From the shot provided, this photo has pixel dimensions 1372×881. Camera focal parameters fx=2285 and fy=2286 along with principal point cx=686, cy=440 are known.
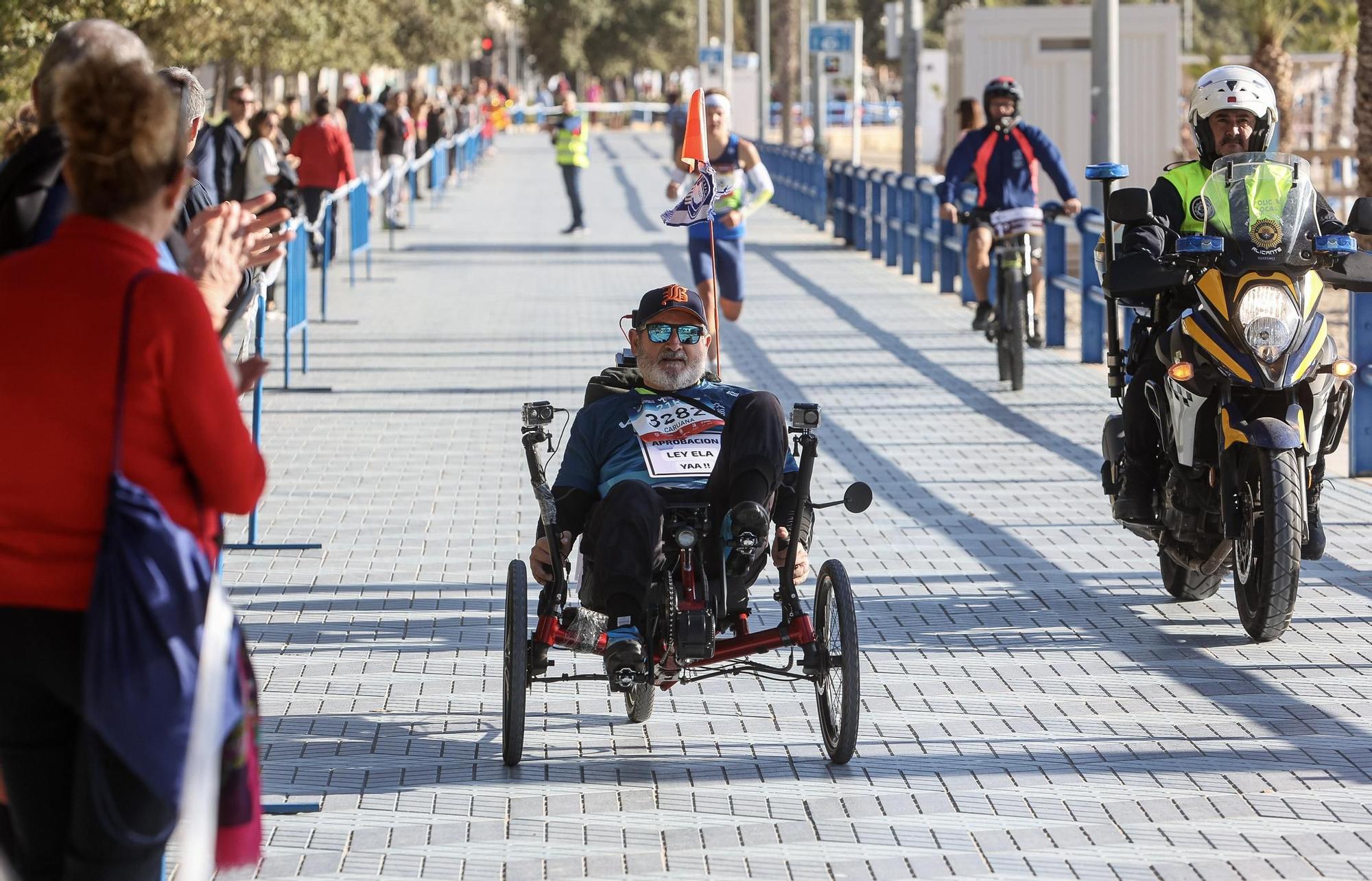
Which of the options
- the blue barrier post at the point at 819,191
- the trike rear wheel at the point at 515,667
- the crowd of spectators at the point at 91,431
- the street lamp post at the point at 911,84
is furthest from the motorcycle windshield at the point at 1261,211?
the blue barrier post at the point at 819,191

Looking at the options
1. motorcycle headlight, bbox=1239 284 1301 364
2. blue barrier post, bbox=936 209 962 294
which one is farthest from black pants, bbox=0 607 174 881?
blue barrier post, bbox=936 209 962 294

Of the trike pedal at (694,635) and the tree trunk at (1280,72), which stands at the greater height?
the tree trunk at (1280,72)

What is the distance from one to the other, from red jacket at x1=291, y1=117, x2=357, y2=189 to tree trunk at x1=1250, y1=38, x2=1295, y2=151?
1972 cm

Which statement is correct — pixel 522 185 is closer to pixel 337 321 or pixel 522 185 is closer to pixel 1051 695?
pixel 337 321

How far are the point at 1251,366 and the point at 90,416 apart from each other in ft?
14.3

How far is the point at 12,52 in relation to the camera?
24.0 meters

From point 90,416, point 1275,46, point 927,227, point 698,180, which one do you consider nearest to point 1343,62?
point 1275,46

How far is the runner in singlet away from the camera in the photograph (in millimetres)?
Answer: 14062

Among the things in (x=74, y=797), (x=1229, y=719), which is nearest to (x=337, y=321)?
(x=1229, y=719)

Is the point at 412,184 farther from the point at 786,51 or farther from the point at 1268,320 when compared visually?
the point at 1268,320

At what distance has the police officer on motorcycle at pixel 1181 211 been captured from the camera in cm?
736

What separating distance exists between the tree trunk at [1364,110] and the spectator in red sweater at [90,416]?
2097 cm

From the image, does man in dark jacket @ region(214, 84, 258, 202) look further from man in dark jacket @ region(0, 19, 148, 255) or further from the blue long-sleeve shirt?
man in dark jacket @ region(0, 19, 148, 255)

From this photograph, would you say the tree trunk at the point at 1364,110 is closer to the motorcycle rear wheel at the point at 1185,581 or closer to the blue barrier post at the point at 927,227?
the blue barrier post at the point at 927,227
